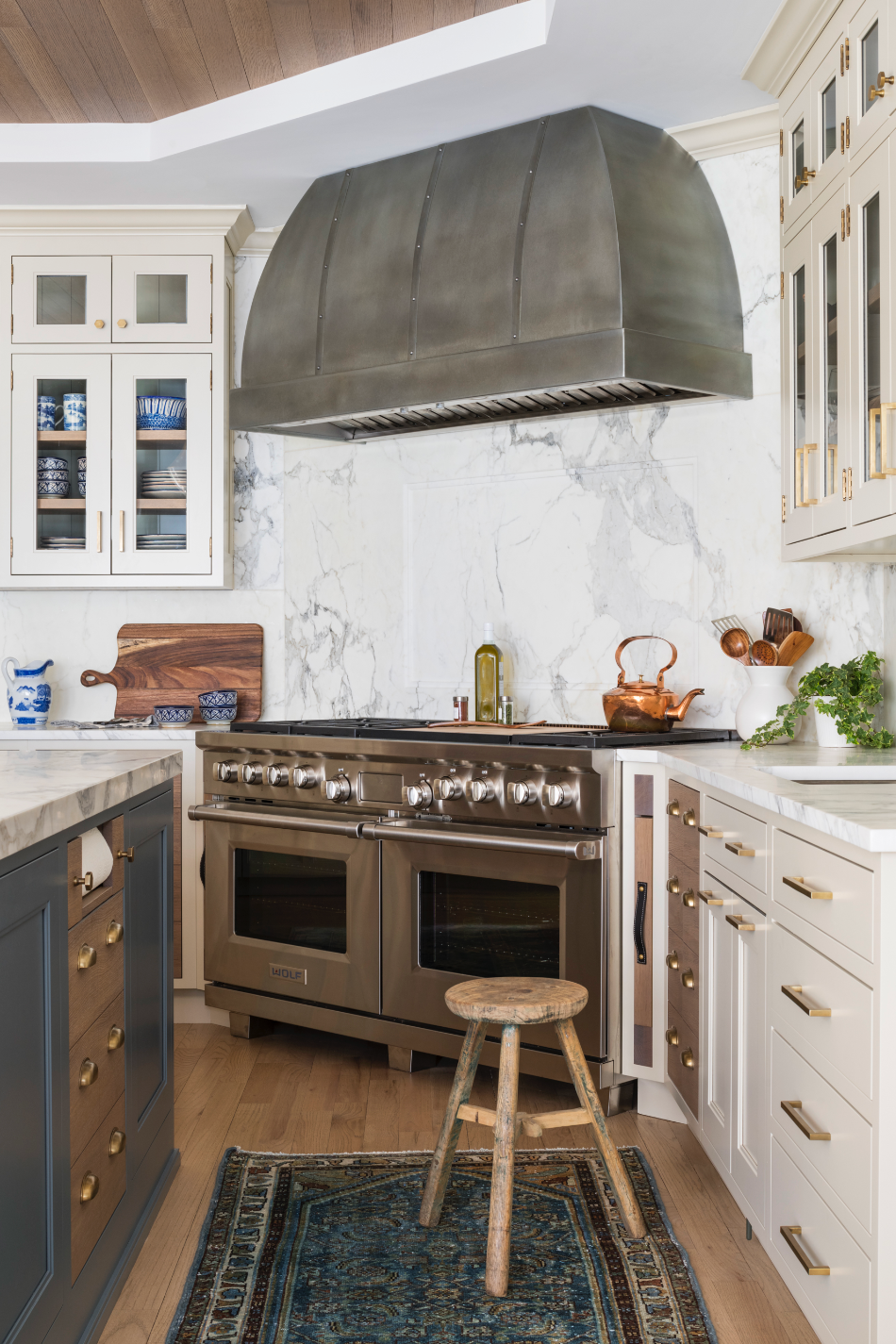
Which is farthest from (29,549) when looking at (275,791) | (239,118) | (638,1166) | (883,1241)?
(883,1241)

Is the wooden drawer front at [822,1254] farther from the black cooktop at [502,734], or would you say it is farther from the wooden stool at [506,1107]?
the black cooktop at [502,734]

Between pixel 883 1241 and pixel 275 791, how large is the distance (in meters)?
2.23

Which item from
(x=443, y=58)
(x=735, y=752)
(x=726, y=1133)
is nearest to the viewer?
A: (x=726, y=1133)

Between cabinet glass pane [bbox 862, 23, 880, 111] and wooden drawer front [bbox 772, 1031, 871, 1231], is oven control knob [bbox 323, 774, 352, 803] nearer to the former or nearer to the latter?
wooden drawer front [bbox 772, 1031, 871, 1231]

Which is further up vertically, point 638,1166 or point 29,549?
point 29,549

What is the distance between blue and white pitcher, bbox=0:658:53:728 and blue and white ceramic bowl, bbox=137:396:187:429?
927 mm

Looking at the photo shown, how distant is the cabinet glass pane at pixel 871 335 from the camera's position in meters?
2.22

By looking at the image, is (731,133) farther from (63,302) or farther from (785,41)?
(63,302)

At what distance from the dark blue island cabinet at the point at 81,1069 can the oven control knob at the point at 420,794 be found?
0.78 metres

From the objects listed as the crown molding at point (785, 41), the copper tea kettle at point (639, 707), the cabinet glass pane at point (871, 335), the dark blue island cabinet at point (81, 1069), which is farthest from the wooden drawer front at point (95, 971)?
the crown molding at point (785, 41)

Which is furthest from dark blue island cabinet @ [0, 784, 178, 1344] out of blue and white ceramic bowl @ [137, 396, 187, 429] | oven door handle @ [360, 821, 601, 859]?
blue and white ceramic bowl @ [137, 396, 187, 429]

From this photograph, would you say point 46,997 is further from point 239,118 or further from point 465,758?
point 239,118

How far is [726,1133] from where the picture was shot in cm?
208

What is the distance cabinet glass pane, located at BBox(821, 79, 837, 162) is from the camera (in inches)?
96.9
